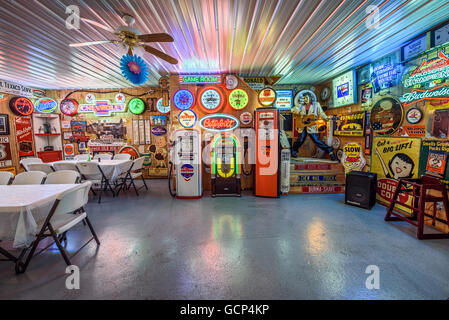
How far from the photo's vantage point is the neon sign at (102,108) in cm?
671

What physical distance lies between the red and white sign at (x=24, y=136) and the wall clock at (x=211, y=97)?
5924mm

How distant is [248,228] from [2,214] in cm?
292

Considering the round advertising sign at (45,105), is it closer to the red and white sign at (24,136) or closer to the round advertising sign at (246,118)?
the red and white sign at (24,136)

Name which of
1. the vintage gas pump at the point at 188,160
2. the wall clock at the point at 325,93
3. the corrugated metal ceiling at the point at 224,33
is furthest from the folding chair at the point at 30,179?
the wall clock at the point at 325,93

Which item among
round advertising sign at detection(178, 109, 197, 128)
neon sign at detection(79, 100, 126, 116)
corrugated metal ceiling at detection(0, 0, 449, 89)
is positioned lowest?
round advertising sign at detection(178, 109, 197, 128)

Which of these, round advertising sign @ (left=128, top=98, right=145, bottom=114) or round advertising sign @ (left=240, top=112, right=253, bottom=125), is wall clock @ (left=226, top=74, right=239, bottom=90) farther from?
round advertising sign @ (left=128, top=98, right=145, bottom=114)

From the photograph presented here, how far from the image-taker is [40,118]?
21.9 ft

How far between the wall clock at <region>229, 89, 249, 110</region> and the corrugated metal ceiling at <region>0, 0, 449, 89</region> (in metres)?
0.52

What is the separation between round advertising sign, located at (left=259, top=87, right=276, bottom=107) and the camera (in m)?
4.89

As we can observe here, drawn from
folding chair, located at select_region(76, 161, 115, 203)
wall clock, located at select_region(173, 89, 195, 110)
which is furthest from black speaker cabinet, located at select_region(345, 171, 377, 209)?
folding chair, located at select_region(76, 161, 115, 203)

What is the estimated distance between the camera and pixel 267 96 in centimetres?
490

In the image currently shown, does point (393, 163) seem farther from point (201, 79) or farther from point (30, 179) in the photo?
point (30, 179)
